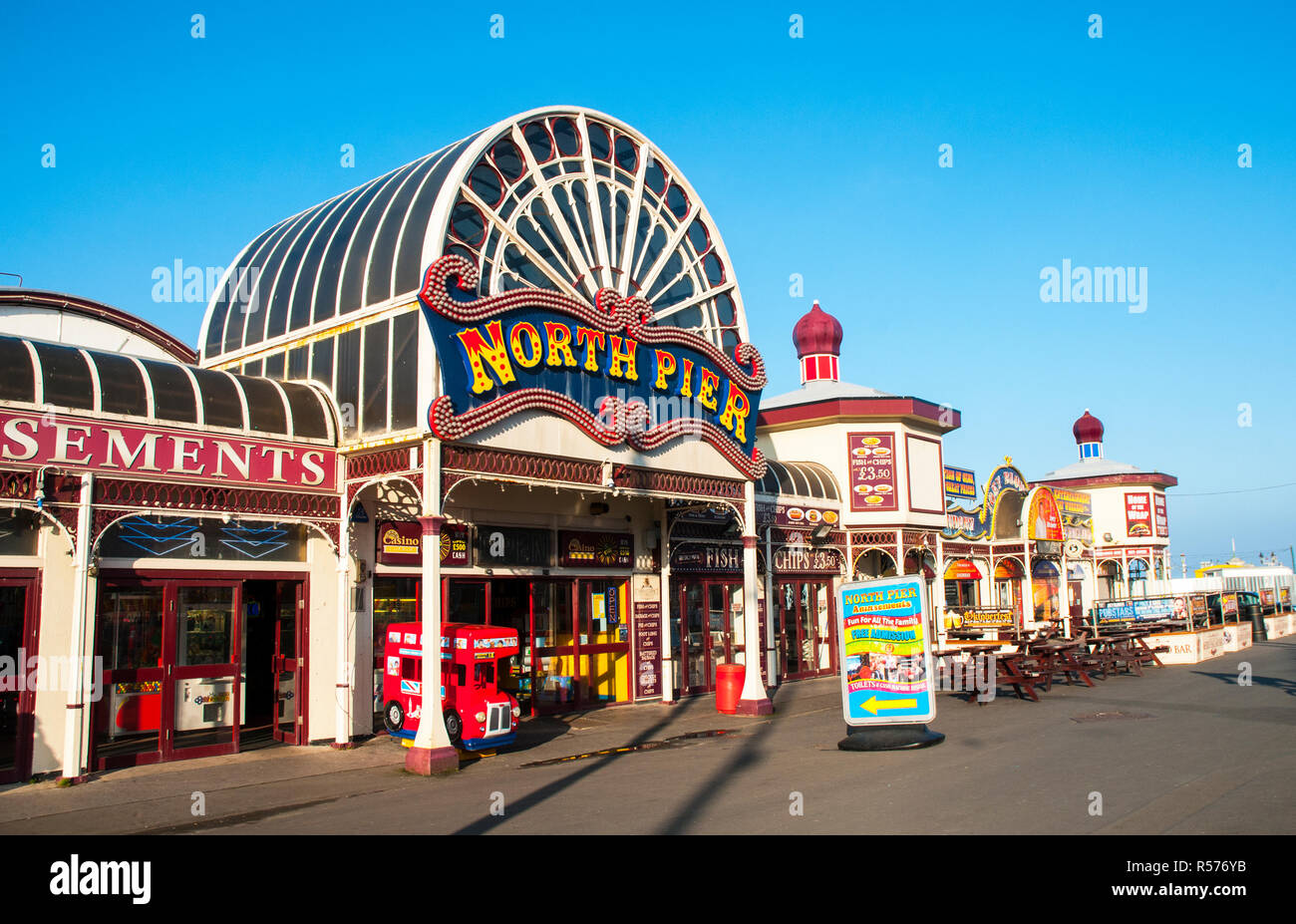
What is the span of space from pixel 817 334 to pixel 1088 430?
84.7 feet

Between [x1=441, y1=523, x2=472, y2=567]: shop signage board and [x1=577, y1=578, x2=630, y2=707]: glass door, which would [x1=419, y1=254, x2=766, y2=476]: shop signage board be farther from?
[x1=577, y1=578, x2=630, y2=707]: glass door

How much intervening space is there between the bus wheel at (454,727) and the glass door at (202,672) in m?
3.12

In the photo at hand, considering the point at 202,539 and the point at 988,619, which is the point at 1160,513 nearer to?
the point at 988,619

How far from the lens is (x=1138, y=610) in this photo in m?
33.3

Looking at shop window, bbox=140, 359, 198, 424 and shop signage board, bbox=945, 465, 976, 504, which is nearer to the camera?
shop window, bbox=140, 359, 198, 424

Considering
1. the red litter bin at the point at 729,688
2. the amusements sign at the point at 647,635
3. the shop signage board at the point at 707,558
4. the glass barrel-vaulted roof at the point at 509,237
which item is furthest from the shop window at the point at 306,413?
the shop signage board at the point at 707,558

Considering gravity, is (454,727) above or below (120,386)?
below

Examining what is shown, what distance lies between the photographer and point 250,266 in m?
19.5

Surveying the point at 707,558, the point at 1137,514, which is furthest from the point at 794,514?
the point at 1137,514

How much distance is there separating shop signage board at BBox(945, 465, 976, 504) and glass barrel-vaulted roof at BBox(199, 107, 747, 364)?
1530 centimetres

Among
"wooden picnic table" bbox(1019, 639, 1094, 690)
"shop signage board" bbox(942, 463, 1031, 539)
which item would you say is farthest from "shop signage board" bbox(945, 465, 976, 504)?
"wooden picnic table" bbox(1019, 639, 1094, 690)

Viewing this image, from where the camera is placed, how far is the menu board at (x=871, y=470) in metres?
27.7

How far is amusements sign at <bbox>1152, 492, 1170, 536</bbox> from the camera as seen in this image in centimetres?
4809

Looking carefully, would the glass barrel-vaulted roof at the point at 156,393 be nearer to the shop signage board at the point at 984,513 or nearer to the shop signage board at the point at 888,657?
the shop signage board at the point at 888,657
